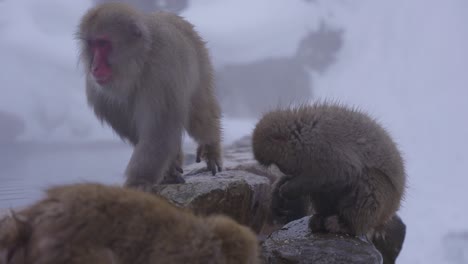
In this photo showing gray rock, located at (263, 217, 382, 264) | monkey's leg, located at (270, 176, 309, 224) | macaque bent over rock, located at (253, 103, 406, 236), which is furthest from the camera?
monkey's leg, located at (270, 176, 309, 224)

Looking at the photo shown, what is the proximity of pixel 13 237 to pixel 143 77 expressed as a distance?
5.94 feet

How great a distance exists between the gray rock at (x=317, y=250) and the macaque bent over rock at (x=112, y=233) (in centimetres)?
108

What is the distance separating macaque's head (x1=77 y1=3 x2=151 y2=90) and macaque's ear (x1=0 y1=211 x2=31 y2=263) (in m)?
1.73

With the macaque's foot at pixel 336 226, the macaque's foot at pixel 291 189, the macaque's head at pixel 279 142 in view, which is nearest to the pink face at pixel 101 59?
the macaque's head at pixel 279 142

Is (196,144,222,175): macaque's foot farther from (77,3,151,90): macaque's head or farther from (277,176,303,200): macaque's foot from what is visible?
(77,3,151,90): macaque's head

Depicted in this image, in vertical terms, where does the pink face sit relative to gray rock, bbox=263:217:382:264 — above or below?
above

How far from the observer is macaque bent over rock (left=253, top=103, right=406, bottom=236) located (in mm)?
2852

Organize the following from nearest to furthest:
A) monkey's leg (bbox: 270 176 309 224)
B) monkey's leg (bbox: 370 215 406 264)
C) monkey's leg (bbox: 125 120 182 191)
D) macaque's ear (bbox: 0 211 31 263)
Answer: macaque's ear (bbox: 0 211 31 263), monkey's leg (bbox: 125 120 182 191), monkey's leg (bbox: 270 176 309 224), monkey's leg (bbox: 370 215 406 264)

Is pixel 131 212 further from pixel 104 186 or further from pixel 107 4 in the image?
pixel 107 4

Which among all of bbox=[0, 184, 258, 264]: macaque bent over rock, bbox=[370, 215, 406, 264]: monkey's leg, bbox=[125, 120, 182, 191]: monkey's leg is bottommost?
bbox=[370, 215, 406, 264]: monkey's leg

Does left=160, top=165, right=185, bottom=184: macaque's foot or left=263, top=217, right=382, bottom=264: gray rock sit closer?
left=263, top=217, right=382, bottom=264: gray rock

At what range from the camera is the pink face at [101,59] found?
9.82 feet

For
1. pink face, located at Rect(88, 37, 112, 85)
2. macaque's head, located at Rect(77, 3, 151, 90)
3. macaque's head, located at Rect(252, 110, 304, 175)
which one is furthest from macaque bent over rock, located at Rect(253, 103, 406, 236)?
pink face, located at Rect(88, 37, 112, 85)

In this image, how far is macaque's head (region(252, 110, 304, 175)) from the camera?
2900 millimetres
